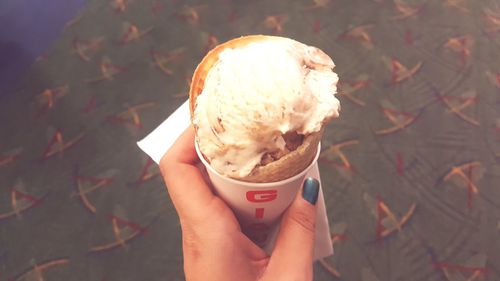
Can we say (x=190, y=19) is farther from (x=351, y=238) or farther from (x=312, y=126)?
(x=312, y=126)

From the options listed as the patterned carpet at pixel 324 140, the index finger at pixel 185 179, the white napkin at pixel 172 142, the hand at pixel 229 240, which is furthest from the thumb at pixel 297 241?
the patterned carpet at pixel 324 140

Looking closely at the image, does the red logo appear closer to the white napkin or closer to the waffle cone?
the waffle cone

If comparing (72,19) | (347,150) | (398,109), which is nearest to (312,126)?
(347,150)

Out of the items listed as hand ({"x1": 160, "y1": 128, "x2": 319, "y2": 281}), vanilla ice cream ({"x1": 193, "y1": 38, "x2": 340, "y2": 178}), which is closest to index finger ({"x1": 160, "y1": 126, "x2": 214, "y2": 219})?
hand ({"x1": 160, "y1": 128, "x2": 319, "y2": 281})

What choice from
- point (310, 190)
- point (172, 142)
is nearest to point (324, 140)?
point (172, 142)

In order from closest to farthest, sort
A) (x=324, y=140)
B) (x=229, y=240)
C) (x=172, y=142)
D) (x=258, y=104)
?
1. (x=258, y=104)
2. (x=229, y=240)
3. (x=172, y=142)
4. (x=324, y=140)

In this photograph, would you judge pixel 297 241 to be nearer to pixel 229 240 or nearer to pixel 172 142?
pixel 229 240

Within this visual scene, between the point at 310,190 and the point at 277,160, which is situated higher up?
the point at 277,160

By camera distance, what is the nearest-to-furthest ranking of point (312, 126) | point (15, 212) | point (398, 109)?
point (312, 126) → point (15, 212) → point (398, 109)
